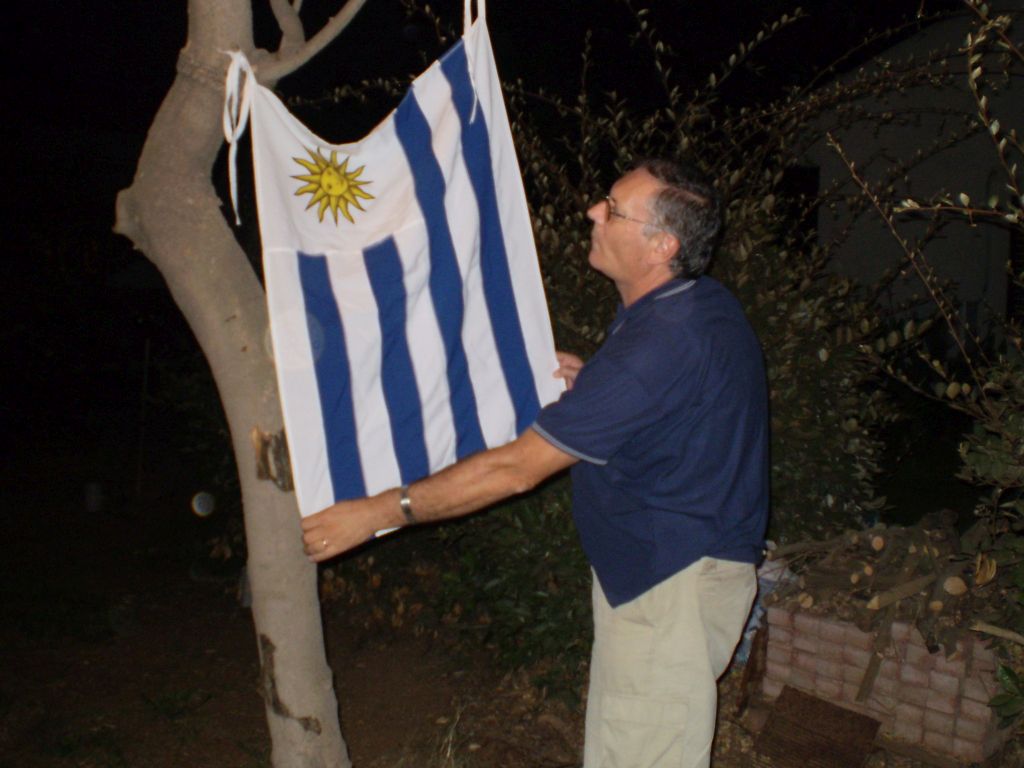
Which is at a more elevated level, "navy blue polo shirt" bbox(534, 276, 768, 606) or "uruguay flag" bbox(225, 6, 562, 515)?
"uruguay flag" bbox(225, 6, 562, 515)

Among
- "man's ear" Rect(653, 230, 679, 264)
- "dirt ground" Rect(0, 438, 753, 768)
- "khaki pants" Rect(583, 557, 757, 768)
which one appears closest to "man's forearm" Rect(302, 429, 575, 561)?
"khaki pants" Rect(583, 557, 757, 768)

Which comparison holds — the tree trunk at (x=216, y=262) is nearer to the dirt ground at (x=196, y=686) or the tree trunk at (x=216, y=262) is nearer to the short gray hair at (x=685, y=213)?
the short gray hair at (x=685, y=213)

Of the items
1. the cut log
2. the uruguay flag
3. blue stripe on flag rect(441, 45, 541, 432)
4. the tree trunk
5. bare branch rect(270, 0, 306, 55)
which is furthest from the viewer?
the cut log

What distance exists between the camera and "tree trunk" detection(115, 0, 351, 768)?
2600 millimetres

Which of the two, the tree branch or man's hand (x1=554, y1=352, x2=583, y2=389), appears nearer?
the tree branch

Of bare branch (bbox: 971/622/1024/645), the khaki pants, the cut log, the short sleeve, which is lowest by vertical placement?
bare branch (bbox: 971/622/1024/645)

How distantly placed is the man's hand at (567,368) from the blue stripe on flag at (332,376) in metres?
0.72

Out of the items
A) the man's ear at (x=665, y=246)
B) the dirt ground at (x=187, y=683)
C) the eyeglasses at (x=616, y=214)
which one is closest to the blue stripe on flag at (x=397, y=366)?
the eyeglasses at (x=616, y=214)

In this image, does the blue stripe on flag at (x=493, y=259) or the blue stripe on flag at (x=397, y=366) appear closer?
the blue stripe on flag at (x=397, y=366)

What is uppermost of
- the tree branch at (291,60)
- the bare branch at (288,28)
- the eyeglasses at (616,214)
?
the bare branch at (288,28)

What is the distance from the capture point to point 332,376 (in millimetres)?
2531

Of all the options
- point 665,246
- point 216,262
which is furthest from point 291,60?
point 665,246

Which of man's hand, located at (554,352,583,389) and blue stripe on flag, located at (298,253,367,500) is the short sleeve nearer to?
blue stripe on flag, located at (298,253,367,500)

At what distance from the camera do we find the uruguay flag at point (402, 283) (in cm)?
247
